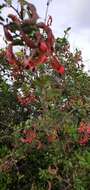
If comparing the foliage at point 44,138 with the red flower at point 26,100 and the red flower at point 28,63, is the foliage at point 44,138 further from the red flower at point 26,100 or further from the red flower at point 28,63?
the red flower at point 28,63

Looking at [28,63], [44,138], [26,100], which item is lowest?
[28,63]

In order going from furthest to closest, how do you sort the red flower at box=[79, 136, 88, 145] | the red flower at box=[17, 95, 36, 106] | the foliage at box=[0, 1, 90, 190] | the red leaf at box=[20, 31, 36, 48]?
the red flower at box=[17, 95, 36, 106], the red flower at box=[79, 136, 88, 145], the foliage at box=[0, 1, 90, 190], the red leaf at box=[20, 31, 36, 48]

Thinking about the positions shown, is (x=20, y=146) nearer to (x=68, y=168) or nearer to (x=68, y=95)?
(x=68, y=168)

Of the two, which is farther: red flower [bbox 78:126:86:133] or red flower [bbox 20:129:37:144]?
red flower [bbox 78:126:86:133]

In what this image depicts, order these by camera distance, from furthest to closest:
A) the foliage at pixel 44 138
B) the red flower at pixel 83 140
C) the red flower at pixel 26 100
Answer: the red flower at pixel 26 100 → the red flower at pixel 83 140 → the foliage at pixel 44 138

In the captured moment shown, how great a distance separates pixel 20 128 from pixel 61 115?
579mm

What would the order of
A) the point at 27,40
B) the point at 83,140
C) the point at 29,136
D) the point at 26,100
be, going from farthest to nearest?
1. the point at 26,100
2. the point at 83,140
3. the point at 29,136
4. the point at 27,40

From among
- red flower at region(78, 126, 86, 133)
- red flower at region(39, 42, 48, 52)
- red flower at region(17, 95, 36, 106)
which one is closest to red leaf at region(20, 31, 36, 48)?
red flower at region(39, 42, 48, 52)

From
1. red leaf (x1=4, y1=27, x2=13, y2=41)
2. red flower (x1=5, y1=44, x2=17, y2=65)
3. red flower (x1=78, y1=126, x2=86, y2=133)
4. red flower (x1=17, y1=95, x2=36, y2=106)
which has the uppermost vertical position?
red flower (x1=17, y1=95, x2=36, y2=106)

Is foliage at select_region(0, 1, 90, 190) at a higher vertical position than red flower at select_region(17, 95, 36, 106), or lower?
lower

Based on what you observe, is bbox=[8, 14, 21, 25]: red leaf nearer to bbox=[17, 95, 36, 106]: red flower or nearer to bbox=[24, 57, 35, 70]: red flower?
bbox=[24, 57, 35, 70]: red flower

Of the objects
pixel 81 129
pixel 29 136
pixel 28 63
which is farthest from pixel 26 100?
pixel 28 63

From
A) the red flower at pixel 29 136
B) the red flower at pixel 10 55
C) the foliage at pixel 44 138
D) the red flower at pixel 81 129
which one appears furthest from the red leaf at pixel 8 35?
the red flower at pixel 81 129

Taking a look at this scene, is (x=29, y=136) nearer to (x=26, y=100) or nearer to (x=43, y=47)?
(x=26, y=100)
